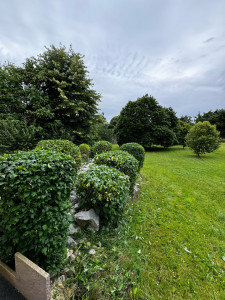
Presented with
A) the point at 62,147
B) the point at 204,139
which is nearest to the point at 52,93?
the point at 62,147

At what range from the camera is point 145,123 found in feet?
46.6

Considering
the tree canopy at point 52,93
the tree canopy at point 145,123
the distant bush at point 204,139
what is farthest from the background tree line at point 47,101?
the distant bush at point 204,139

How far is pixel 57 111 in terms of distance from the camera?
724 cm

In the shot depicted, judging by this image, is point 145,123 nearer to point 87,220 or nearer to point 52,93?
point 52,93

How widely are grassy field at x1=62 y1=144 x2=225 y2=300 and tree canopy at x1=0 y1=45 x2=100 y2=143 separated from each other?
234 inches

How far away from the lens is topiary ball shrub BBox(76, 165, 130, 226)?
191 cm

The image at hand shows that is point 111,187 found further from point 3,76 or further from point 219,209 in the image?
point 3,76

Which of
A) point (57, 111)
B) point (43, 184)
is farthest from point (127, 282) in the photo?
point (57, 111)

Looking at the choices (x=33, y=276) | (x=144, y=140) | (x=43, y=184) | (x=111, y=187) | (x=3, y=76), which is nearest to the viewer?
(x=33, y=276)

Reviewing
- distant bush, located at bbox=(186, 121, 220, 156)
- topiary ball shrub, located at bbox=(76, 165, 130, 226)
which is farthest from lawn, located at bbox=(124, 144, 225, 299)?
distant bush, located at bbox=(186, 121, 220, 156)

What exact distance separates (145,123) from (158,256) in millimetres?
13652

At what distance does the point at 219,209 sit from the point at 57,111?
818cm

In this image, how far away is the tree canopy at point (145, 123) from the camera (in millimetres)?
13742

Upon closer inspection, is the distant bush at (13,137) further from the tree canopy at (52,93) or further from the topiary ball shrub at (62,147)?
the topiary ball shrub at (62,147)
